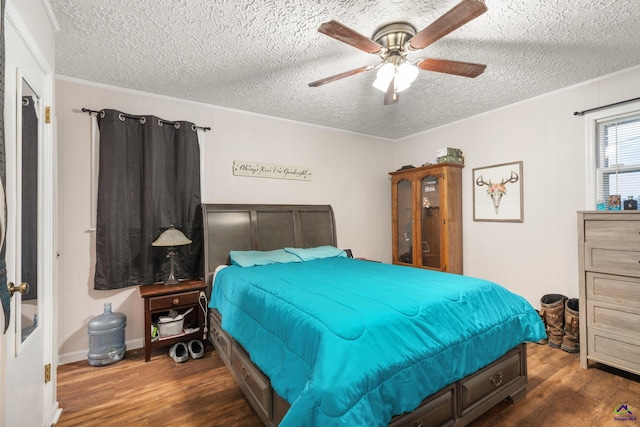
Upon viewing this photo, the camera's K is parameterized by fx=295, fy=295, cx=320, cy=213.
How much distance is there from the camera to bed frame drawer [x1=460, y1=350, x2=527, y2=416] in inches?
67.4

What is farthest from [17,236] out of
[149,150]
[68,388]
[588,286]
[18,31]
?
[588,286]

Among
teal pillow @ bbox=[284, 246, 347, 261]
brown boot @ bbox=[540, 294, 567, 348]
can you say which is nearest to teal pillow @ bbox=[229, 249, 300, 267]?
teal pillow @ bbox=[284, 246, 347, 261]

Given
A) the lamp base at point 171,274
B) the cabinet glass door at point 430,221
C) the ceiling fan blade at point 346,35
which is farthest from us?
the cabinet glass door at point 430,221

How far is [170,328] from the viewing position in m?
2.76

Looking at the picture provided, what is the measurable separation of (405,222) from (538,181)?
1744mm

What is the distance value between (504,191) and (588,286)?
1.37 metres

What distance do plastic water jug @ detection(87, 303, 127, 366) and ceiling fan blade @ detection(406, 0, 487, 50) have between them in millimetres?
3292

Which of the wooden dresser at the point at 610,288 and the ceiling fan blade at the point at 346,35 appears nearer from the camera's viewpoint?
the ceiling fan blade at the point at 346,35

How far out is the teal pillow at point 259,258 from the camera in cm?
293

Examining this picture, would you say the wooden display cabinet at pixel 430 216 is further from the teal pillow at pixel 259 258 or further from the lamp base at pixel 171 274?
the lamp base at pixel 171 274

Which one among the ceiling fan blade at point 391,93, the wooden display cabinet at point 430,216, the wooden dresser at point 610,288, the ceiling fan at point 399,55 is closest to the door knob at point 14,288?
the ceiling fan at point 399,55

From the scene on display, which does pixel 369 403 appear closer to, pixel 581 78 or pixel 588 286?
pixel 588 286

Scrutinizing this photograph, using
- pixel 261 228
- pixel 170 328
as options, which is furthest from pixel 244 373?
pixel 261 228

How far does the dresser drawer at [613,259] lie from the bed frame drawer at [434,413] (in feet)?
5.89
